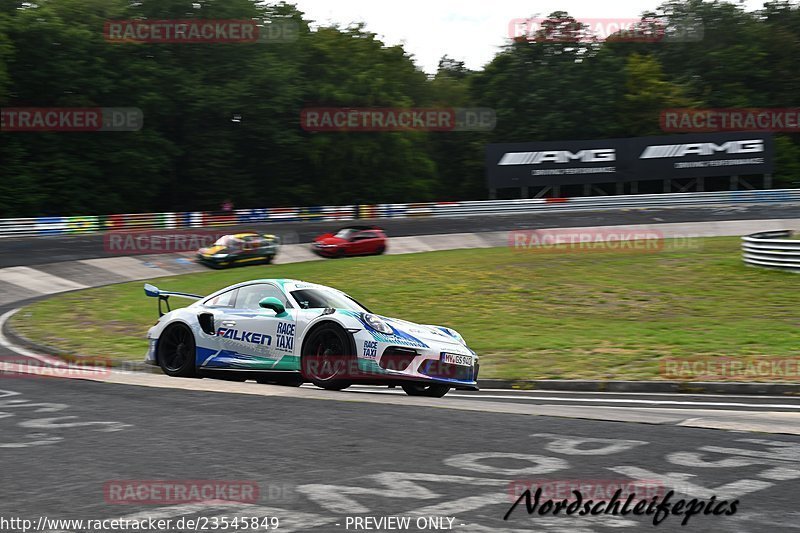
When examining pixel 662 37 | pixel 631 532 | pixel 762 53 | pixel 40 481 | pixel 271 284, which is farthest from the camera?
pixel 662 37

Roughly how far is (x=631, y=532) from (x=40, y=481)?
3.72 meters

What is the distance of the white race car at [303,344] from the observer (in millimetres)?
10570

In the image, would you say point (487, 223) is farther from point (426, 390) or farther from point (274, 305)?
point (274, 305)

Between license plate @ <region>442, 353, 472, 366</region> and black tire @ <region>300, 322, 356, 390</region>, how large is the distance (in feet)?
3.57

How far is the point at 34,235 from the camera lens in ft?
129

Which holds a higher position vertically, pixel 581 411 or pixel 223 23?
pixel 223 23

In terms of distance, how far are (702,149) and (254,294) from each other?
A: 4557cm

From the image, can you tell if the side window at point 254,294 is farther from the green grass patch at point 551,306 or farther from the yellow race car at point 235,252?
the yellow race car at point 235,252

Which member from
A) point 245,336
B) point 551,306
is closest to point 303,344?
point 245,336

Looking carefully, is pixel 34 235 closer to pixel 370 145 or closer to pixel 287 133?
pixel 287 133

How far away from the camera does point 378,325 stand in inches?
420

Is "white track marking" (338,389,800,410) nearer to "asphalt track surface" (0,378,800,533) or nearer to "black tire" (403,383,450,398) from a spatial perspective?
"black tire" (403,383,450,398)

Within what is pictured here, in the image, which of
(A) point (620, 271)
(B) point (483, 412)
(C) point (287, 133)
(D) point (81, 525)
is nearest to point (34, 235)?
(C) point (287, 133)

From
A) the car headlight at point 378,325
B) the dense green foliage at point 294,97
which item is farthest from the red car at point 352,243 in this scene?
the car headlight at point 378,325
